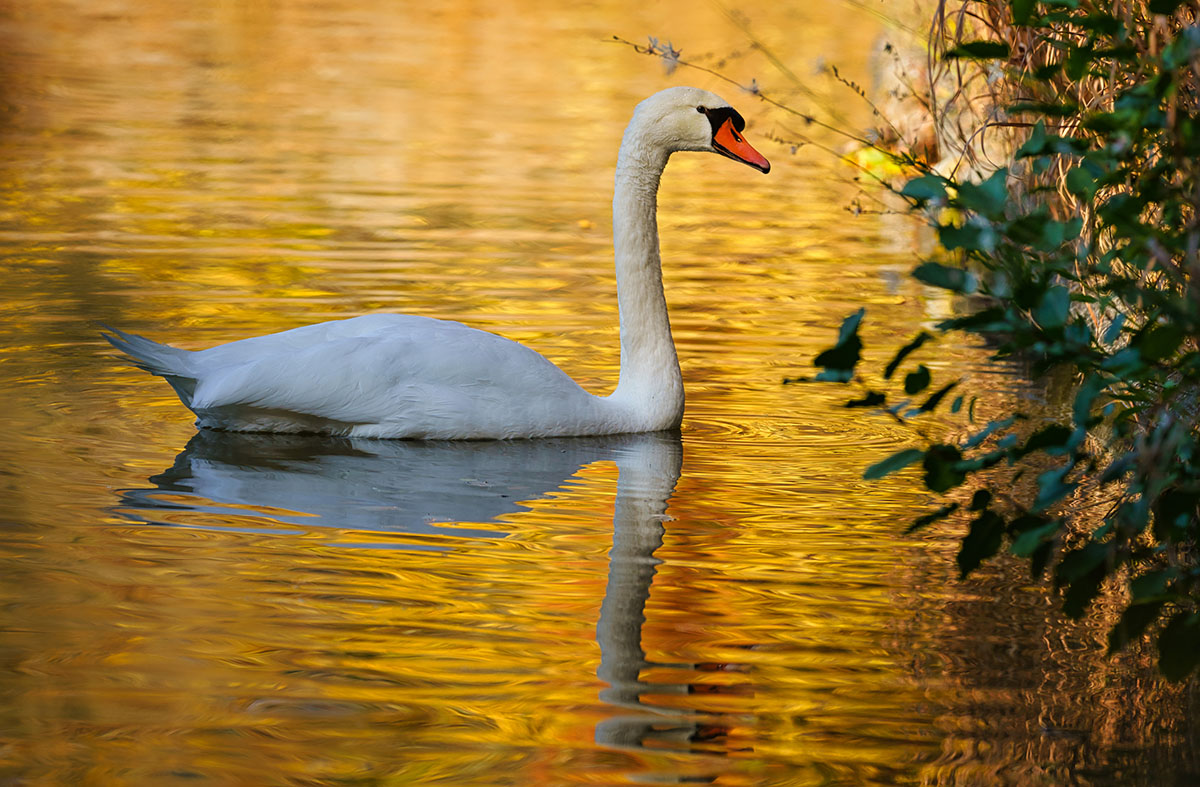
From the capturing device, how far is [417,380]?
652 centimetres

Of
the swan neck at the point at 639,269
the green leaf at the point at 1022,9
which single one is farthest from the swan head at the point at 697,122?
the green leaf at the point at 1022,9

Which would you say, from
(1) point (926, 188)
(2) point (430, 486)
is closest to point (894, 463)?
(1) point (926, 188)

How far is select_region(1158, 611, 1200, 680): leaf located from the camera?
3499mm

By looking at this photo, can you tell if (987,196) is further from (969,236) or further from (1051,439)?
(1051,439)

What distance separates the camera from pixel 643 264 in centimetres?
709

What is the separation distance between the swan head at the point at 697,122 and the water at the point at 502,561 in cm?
76

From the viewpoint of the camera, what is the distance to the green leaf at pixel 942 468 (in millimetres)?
3439

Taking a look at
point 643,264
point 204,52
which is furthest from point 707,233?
point 204,52

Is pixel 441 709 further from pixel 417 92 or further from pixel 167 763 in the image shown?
pixel 417 92

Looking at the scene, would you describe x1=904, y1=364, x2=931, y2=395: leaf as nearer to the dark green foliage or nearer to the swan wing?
the dark green foliage

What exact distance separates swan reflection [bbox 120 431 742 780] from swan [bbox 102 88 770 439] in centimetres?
8

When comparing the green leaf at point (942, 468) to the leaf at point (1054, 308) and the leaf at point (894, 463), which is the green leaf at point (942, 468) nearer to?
the leaf at point (894, 463)

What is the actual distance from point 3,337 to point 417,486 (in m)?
3.06

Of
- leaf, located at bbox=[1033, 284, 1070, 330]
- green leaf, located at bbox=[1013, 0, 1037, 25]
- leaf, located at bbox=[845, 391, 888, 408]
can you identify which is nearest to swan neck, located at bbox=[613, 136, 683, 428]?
green leaf, located at bbox=[1013, 0, 1037, 25]
